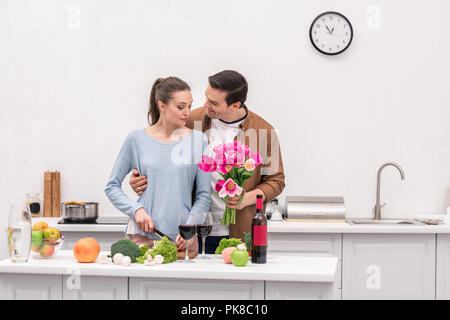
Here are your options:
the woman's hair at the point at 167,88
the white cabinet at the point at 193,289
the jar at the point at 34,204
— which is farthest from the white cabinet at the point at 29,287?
the jar at the point at 34,204

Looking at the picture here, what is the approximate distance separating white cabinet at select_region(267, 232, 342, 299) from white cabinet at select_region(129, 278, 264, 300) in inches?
52.3

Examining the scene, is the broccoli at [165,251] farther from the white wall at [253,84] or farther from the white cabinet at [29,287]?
the white wall at [253,84]

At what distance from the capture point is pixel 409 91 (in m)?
3.69

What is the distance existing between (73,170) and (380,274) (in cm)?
216

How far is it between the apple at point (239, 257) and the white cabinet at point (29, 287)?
0.64 m

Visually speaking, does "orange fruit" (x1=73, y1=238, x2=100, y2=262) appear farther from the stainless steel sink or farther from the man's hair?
the stainless steel sink

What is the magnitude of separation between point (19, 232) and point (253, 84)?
2179 mm

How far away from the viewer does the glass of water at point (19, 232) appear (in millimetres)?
1927

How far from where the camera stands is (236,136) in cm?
242

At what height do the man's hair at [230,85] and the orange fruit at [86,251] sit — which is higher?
the man's hair at [230,85]

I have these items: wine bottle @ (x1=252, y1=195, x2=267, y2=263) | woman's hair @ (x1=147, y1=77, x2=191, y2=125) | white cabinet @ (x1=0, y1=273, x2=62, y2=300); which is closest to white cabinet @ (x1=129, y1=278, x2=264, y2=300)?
wine bottle @ (x1=252, y1=195, x2=267, y2=263)

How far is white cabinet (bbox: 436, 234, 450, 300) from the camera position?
124 inches
